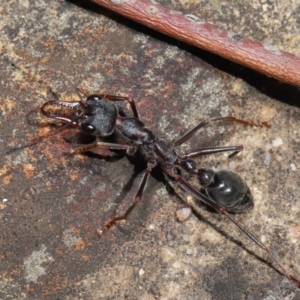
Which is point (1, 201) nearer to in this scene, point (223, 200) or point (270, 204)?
point (223, 200)

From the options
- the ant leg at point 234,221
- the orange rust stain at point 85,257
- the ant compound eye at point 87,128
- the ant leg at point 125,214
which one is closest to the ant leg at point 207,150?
the ant leg at point 234,221

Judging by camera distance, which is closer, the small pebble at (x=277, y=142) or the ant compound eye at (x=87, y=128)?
the ant compound eye at (x=87, y=128)

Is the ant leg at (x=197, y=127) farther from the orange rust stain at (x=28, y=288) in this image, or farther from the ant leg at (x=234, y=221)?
the orange rust stain at (x=28, y=288)

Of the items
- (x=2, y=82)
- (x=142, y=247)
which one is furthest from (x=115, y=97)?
(x=142, y=247)

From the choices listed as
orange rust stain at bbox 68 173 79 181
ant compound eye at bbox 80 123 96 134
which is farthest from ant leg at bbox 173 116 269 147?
orange rust stain at bbox 68 173 79 181

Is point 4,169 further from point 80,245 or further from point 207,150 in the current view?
point 207,150

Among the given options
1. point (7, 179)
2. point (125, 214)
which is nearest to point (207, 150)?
point (125, 214)
